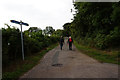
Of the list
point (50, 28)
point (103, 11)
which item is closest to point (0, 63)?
point (103, 11)

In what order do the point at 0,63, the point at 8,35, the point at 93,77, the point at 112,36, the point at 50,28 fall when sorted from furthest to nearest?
the point at 50,28, the point at 112,36, the point at 8,35, the point at 0,63, the point at 93,77

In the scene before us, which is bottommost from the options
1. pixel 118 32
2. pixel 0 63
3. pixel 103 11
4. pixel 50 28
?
pixel 0 63

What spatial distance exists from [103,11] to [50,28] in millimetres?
116226

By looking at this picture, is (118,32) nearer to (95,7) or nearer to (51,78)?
(95,7)

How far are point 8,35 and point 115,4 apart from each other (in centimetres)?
857

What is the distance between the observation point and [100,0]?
11797 millimetres

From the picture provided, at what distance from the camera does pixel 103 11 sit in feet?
38.0

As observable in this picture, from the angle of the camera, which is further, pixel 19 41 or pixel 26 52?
pixel 26 52

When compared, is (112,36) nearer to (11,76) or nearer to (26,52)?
(26,52)

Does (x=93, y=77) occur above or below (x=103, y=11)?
below

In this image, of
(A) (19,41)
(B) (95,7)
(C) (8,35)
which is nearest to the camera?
(C) (8,35)

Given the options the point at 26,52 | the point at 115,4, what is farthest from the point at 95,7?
the point at 26,52

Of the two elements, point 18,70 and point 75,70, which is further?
point 18,70

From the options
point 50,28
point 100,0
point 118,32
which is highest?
point 50,28
